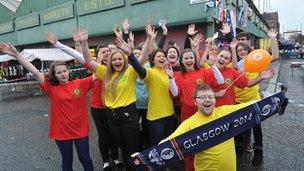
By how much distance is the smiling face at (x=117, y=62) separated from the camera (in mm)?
4340

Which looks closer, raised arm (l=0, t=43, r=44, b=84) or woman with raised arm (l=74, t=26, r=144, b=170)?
raised arm (l=0, t=43, r=44, b=84)

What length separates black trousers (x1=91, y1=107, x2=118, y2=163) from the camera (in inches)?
200

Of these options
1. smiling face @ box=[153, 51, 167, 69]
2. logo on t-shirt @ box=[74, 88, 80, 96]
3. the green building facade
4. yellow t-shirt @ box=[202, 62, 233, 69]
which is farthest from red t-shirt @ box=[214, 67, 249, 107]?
the green building facade

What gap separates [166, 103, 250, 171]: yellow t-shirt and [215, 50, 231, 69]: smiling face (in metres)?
1.32

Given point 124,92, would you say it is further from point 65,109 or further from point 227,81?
point 227,81

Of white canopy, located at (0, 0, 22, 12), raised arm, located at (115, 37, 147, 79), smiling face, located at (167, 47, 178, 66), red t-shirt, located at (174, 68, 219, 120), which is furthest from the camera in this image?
white canopy, located at (0, 0, 22, 12)

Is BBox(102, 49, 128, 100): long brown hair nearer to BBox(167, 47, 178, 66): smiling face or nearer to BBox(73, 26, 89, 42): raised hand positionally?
BBox(73, 26, 89, 42): raised hand

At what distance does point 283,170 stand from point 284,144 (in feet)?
4.53

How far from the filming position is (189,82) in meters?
4.49

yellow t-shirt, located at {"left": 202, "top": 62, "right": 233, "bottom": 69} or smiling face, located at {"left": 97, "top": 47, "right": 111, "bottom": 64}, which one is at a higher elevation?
smiling face, located at {"left": 97, "top": 47, "right": 111, "bottom": 64}

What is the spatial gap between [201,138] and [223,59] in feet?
5.40

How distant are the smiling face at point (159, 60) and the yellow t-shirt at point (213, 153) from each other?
3.96ft

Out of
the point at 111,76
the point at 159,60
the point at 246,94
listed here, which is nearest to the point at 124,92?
the point at 111,76

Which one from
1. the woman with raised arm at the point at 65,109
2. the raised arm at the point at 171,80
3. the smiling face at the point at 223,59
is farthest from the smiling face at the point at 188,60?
the woman with raised arm at the point at 65,109
